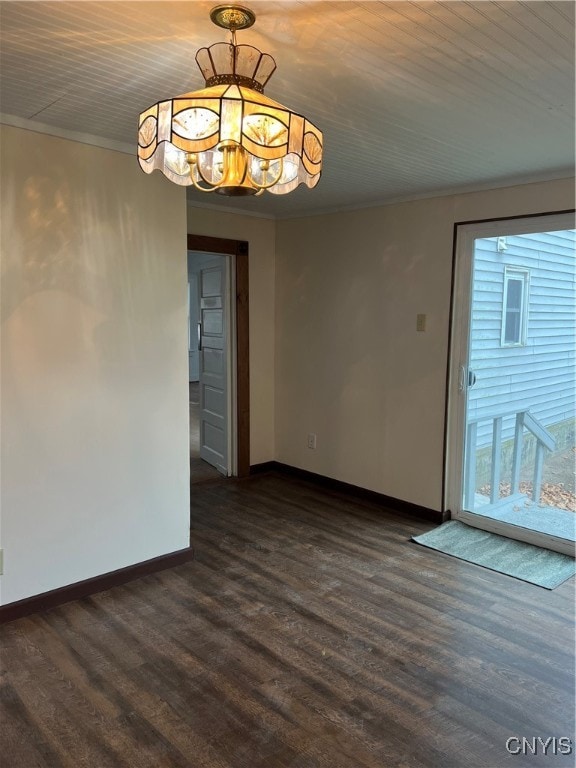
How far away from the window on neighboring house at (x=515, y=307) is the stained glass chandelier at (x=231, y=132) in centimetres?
234

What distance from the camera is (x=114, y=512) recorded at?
119 inches

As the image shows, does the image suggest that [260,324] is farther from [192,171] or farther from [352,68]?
[192,171]

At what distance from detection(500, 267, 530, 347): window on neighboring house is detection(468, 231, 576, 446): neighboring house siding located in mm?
24

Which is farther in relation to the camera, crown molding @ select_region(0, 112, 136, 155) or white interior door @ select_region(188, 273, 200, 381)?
white interior door @ select_region(188, 273, 200, 381)

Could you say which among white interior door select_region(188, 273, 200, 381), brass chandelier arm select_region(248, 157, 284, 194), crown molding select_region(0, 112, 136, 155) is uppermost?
crown molding select_region(0, 112, 136, 155)

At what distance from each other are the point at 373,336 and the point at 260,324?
116 centimetres

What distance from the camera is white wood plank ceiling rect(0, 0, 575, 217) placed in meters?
1.64

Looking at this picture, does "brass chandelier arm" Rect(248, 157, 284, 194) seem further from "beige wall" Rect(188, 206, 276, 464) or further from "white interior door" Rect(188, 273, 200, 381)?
"white interior door" Rect(188, 273, 200, 381)

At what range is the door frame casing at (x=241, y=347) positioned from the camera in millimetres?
4766

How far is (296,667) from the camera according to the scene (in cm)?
237

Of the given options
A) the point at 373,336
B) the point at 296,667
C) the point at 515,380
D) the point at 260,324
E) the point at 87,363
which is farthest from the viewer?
the point at 260,324

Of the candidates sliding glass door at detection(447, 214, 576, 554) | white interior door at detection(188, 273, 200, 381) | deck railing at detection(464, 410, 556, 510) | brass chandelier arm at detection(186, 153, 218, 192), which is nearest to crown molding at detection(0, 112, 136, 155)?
brass chandelier arm at detection(186, 153, 218, 192)

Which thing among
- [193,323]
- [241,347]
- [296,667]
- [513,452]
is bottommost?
[296,667]

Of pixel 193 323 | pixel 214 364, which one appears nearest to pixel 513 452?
pixel 214 364
